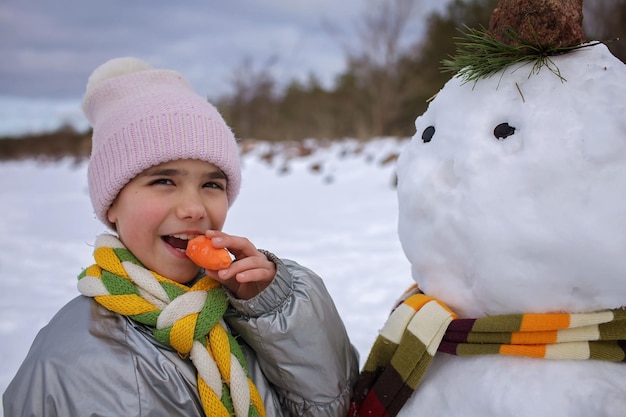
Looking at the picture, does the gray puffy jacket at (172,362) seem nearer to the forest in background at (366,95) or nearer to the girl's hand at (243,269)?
the girl's hand at (243,269)

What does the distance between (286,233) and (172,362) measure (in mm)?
3630

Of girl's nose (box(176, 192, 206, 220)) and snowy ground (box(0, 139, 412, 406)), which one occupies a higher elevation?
girl's nose (box(176, 192, 206, 220))

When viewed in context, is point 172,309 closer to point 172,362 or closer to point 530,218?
point 172,362

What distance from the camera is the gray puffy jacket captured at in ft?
3.44

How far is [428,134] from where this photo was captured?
1190 millimetres

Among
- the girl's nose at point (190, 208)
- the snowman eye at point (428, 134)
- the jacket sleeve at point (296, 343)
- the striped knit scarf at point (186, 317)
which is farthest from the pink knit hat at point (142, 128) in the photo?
the snowman eye at point (428, 134)

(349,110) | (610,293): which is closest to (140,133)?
(610,293)

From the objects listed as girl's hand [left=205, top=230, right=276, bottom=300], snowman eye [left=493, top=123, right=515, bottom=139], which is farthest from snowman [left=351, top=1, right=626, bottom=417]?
girl's hand [left=205, top=230, right=276, bottom=300]

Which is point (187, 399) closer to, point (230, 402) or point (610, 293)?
point (230, 402)

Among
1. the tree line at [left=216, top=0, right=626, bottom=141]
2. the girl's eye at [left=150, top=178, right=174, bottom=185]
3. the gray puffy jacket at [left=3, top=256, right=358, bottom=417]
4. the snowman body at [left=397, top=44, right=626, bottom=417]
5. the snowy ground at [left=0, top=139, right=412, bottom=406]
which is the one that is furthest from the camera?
the tree line at [left=216, top=0, right=626, bottom=141]

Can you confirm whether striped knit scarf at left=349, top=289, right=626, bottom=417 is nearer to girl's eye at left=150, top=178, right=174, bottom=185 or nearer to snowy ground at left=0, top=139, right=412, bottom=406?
girl's eye at left=150, top=178, right=174, bottom=185

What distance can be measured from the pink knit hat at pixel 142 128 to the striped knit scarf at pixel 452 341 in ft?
2.04

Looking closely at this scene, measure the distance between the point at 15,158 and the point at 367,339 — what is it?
701 inches

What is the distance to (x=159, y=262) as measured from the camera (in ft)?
4.11
